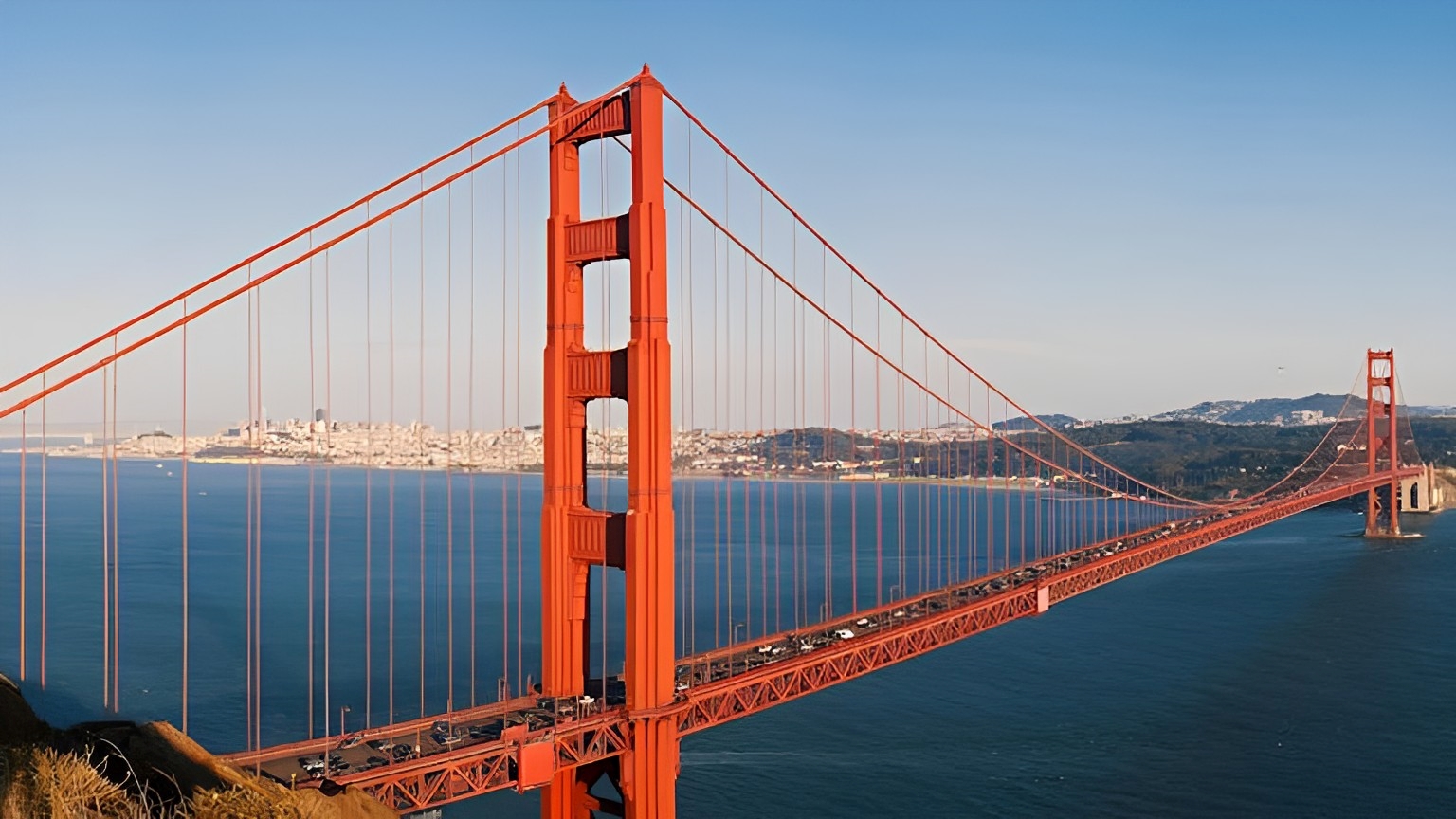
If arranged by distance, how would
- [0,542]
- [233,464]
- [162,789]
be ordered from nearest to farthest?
[162,789] < [0,542] < [233,464]

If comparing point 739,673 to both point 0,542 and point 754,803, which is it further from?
point 0,542

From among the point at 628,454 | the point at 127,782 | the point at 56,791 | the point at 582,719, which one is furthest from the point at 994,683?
the point at 56,791

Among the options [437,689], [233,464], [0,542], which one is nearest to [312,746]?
[437,689]

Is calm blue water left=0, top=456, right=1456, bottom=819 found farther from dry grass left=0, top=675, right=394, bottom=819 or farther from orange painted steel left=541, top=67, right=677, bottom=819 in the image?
dry grass left=0, top=675, right=394, bottom=819

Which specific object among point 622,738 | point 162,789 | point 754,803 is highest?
point 162,789

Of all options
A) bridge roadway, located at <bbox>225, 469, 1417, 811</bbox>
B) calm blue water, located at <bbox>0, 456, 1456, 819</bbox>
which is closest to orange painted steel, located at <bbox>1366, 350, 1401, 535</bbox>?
calm blue water, located at <bbox>0, 456, 1456, 819</bbox>

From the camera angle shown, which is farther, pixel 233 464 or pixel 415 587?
pixel 233 464
